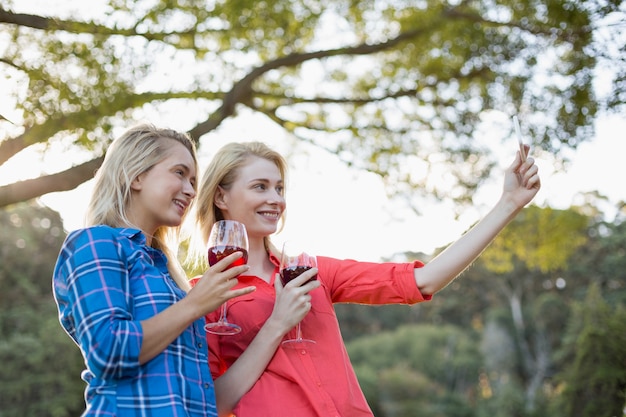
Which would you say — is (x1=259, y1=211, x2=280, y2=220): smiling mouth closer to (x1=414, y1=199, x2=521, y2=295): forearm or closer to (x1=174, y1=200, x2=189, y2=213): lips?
(x1=174, y1=200, x2=189, y2=213): lips

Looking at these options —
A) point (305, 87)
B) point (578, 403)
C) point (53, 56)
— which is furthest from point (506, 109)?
point (578, 403)

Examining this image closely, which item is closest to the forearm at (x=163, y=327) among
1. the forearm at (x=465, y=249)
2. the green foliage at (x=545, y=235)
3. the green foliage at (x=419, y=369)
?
the forearm at (x=465, y=249)

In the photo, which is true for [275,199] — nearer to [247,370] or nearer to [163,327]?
[247,370]

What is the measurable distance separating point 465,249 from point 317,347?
610 millimetres

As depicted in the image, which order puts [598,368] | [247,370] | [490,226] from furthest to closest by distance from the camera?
[598,368]
[490,226]
[247,370]

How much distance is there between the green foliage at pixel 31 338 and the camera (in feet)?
60.2

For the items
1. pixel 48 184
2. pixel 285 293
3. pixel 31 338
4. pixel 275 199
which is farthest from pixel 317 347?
pixel 31 338

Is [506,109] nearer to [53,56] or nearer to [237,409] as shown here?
[53,56]

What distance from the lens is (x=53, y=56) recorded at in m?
4.82

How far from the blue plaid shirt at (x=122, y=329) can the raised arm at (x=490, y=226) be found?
88 centimetres

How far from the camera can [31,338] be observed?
18.7 meters

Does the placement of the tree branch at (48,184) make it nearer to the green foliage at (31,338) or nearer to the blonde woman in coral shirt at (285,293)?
the blonde woman in coral shirt at (285,293)

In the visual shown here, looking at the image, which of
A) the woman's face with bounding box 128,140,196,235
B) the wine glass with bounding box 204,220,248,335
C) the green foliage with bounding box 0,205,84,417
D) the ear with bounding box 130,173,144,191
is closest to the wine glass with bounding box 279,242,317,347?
the wine glass with bounding box 204,220,248,335

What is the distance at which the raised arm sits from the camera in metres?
2.38
